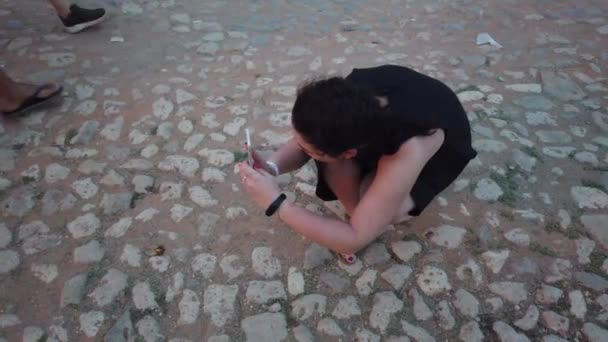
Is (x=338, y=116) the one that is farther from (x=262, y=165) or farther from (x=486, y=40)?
(x=486, y=40)

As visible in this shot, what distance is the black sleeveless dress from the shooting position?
2.03 meters

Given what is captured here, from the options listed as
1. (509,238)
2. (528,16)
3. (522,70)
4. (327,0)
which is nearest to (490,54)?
(522,70)

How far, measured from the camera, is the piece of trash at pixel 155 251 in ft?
8.25

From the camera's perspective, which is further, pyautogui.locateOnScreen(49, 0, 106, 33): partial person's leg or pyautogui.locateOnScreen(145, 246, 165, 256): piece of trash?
pyautogui.locateOnScreen(49, 0, 106, 33): partial person's leg

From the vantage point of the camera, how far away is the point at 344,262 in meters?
2.48

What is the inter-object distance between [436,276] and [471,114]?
1436 millimetres

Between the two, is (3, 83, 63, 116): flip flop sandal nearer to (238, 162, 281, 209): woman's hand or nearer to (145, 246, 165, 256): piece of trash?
(145, 246, 165, 256): piece of trash

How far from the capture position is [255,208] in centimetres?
277

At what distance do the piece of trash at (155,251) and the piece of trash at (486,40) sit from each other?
312 centimetres

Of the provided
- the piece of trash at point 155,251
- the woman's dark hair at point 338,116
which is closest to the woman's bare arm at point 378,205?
the woman's dark hair at point 338,116

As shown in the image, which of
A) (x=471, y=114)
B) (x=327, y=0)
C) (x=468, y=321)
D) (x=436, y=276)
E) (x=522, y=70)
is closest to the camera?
(x=468, y=321)

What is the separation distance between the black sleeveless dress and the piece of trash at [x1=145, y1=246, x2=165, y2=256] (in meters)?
0.81

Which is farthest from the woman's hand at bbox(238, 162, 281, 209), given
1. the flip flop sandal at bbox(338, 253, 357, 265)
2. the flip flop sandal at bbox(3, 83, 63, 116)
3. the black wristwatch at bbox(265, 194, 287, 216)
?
the flip flop sandal at bbox(3, 83, 63, 116)

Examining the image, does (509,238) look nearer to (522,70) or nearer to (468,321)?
(468,321)
